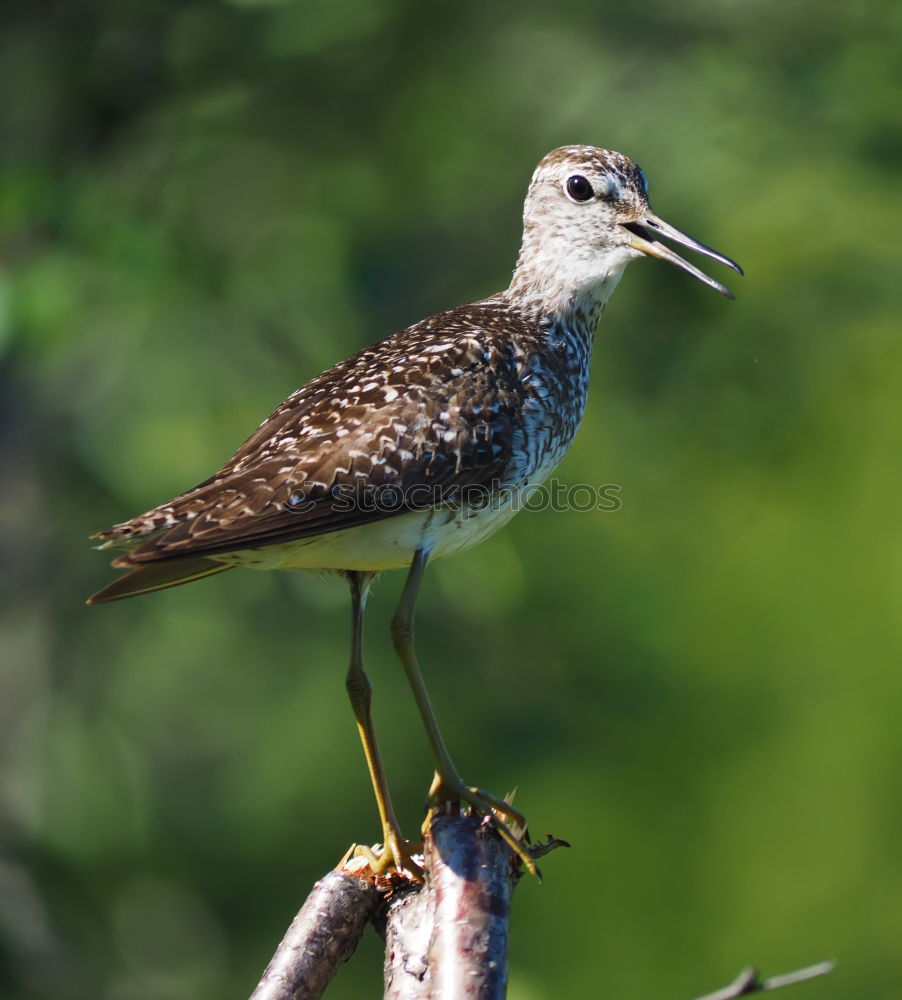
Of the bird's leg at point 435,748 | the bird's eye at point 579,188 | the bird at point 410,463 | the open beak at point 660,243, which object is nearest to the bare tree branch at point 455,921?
the bird at point 410,463

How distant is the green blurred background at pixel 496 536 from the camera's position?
8.20 meters

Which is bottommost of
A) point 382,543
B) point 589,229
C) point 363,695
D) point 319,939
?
point 319,939

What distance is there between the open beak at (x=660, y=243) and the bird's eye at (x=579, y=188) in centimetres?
23

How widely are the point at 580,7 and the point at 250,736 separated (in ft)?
19.0

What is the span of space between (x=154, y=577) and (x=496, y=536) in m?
3.39

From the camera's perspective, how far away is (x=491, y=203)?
9.38 metres

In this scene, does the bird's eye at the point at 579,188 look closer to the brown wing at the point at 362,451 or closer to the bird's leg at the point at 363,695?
the brown wing at the point at 362,451

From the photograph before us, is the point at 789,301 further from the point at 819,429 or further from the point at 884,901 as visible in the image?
the point at 884,901

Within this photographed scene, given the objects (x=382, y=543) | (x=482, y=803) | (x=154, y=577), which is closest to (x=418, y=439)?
(x=382, y=543)

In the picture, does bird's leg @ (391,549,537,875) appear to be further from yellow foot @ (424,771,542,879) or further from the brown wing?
the brown wing

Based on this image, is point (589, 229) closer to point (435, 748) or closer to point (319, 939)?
point (435, 748)

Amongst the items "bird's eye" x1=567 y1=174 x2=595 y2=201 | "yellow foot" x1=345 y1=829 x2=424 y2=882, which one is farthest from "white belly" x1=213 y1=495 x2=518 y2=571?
"bird's eye" x1=567 y1=174 x2=595 y2=201

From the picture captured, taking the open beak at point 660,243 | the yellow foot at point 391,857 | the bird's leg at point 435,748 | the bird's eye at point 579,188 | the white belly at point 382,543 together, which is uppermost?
the bird's eye at point 579,188

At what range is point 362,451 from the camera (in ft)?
15.4
